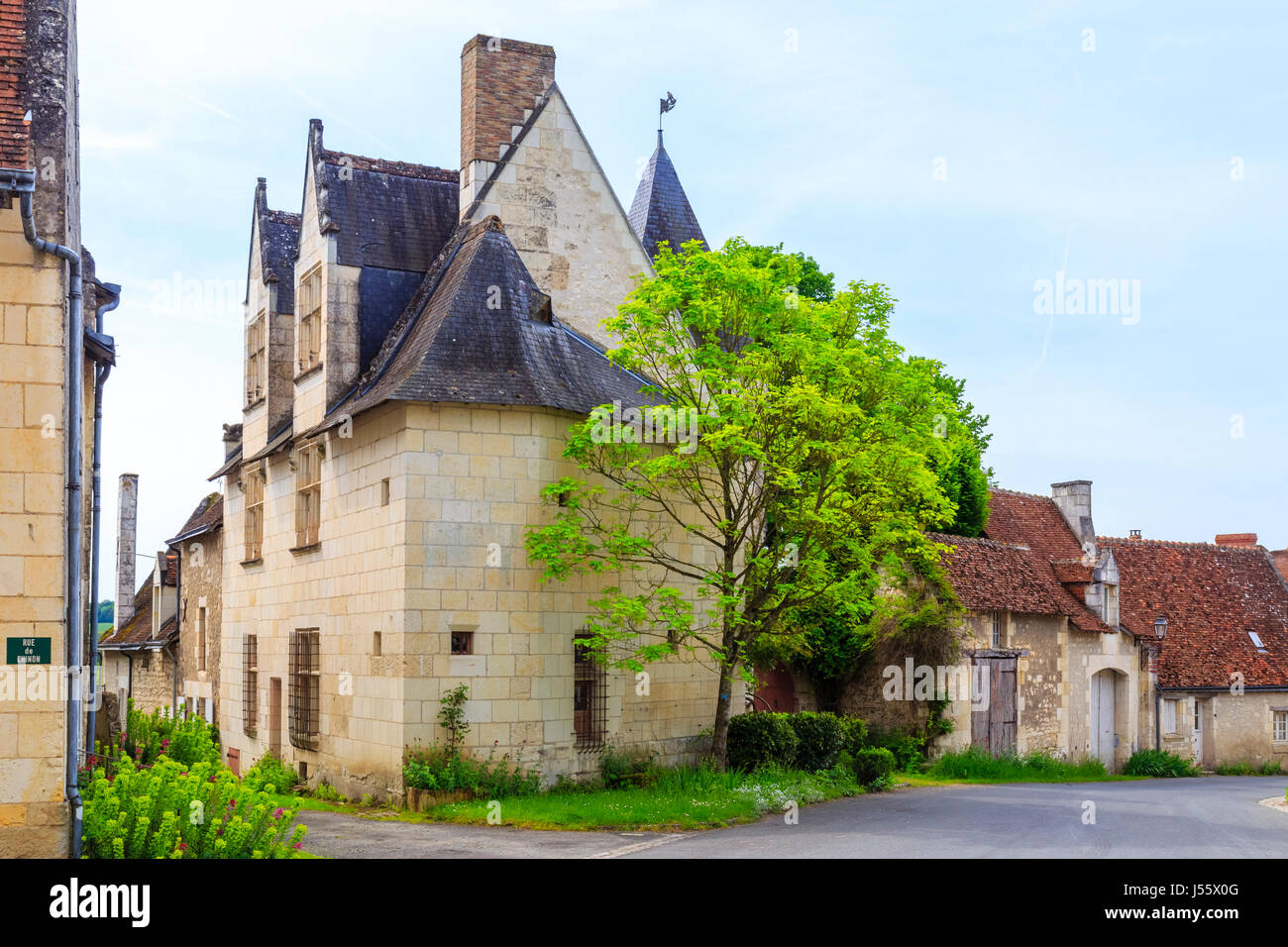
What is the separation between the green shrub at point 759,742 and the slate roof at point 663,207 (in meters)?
11.8

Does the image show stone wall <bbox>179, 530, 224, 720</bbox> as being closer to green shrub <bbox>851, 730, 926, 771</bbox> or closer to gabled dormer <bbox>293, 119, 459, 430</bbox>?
gabled dormer <bbox>293, 119, 459, 430</bbox>

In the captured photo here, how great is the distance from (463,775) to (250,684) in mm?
9410

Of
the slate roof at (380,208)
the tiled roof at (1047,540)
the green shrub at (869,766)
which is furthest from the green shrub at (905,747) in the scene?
the slate roof at (380,208)

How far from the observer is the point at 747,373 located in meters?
18.0

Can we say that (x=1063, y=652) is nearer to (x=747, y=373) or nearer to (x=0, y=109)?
(x=747, y=373)

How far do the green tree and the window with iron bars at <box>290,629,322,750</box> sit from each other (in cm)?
549

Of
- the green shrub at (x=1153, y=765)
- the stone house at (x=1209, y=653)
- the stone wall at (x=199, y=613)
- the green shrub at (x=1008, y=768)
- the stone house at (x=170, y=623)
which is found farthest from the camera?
the stone house at (x=1209, y=653)

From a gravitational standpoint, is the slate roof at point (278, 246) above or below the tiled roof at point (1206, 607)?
above

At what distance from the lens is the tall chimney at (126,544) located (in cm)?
3988

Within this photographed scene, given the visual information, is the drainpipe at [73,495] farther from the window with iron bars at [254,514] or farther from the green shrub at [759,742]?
the window with iron bars at [254,514]

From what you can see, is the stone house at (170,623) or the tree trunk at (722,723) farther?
the stone house at (170,623)

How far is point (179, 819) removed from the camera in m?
9.82

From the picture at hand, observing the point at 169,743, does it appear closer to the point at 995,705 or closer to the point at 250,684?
the point at 250,684
